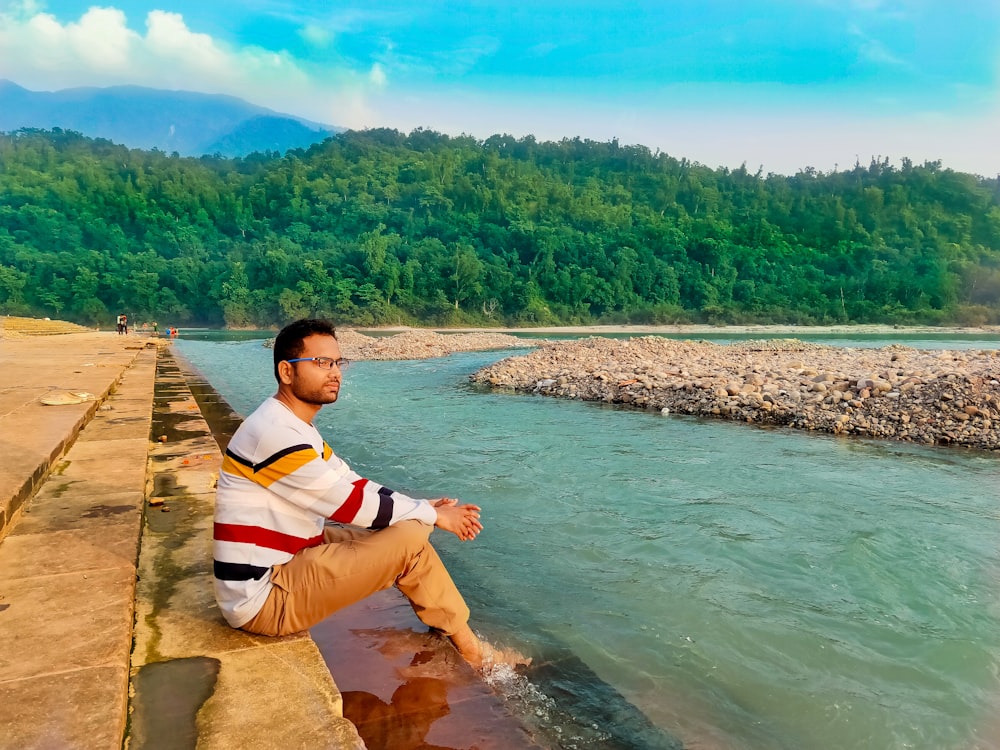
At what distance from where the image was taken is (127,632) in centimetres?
250

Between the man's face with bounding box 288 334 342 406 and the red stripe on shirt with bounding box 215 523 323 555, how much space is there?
21.0 inches

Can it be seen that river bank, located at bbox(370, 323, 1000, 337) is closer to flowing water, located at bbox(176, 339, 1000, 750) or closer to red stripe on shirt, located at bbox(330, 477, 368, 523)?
flowing water, located at bbox(176, 339, 1000, 750)

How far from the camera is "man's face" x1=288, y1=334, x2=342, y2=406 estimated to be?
2635 mm

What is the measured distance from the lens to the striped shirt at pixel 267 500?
2.45 meters

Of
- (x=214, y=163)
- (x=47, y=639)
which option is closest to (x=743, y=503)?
(x=47, y=639)


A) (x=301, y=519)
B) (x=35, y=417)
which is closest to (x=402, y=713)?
(x=301, y=519)

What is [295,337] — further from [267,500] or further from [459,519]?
[459,519]

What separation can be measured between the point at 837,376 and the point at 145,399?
1160 centimetres

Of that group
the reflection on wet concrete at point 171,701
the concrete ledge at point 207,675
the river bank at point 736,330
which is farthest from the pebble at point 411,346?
the river bank at point 736,330

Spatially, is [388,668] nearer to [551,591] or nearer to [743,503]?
[551,591]

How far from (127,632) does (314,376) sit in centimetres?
120

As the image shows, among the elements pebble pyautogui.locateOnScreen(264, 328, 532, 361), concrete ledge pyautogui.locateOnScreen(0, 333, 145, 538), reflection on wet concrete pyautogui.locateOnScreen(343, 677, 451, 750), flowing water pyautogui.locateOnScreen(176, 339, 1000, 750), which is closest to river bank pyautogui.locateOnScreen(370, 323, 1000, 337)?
pebble pyautogui.locateOnScreen(264, 328, 532, 361)

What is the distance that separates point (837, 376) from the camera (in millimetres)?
12156

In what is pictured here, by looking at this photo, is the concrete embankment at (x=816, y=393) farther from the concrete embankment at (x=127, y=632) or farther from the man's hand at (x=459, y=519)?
the concrete embankment at (x=127, y=632)
